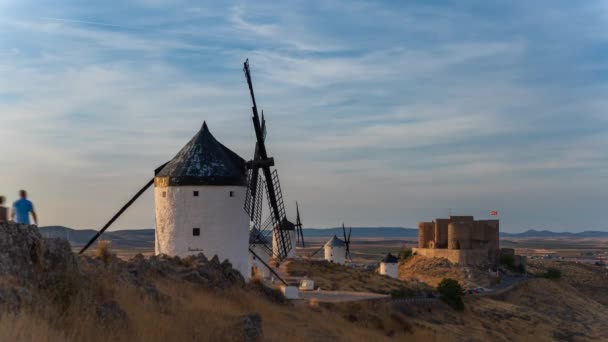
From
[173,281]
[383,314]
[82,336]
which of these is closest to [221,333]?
[82,336]

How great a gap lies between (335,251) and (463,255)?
9.97 metres

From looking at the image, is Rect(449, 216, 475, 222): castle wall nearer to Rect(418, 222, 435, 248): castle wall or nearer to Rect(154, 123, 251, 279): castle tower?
Rect(418, 222, 435, 248): castle wall

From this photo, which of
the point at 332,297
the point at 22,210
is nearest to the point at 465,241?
the point at 332,297

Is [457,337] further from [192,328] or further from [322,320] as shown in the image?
[192,328]

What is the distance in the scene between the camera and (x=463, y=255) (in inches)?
2060

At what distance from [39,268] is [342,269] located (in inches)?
1361

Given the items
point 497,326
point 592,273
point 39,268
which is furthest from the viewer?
point 592,273

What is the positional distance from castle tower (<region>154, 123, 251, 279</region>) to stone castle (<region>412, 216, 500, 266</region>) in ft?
114

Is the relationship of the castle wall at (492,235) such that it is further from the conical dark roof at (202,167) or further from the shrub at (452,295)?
the conical dark roof at (202,167)

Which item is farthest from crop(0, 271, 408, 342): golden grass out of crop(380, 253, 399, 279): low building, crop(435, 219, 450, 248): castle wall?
crop(435, 219, 450, 248): castle wall

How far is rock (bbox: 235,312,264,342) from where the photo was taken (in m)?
9.91

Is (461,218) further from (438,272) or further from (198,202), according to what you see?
(198,202)

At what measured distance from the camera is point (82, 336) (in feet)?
25.8

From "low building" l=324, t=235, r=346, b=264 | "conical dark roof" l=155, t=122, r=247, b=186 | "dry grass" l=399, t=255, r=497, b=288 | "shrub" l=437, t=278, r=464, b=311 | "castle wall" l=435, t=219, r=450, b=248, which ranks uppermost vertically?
"conical dark roof" l=155, t=122, r=247, b=186
